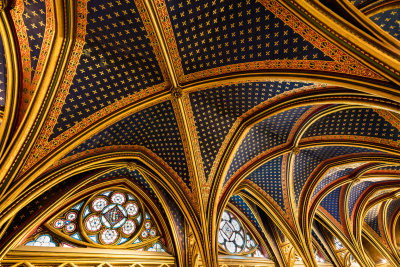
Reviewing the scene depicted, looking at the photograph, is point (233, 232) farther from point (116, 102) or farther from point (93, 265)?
point (116, 102)

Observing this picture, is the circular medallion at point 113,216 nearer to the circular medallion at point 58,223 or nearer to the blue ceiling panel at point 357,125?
the circular medallion at point 58,223

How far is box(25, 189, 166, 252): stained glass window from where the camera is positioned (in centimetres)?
840

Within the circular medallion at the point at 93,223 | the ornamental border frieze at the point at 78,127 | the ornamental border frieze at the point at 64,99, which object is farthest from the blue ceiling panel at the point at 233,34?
the circular medallion at the point at 93,223

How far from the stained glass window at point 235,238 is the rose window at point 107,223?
3.16 metres

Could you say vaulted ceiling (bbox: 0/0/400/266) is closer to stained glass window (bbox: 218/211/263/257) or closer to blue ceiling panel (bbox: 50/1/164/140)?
blue ceiling panel (bbox: 50/1/164/140)

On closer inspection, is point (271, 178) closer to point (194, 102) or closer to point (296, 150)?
point (296, 150)

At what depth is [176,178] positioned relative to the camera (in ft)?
31.7

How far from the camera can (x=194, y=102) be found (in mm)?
8406

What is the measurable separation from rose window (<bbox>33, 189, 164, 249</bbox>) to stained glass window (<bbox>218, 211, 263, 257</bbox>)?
10.4 ft

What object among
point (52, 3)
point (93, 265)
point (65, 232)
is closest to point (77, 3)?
point (52, 3)

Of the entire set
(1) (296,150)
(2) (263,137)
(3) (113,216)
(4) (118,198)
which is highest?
(2) (263,137)

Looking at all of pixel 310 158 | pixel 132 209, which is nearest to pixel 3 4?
pixel 132 209

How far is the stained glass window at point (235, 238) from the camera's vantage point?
38.1ft

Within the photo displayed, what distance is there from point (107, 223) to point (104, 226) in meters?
0.17
